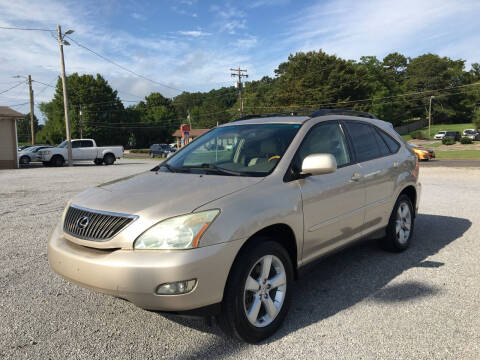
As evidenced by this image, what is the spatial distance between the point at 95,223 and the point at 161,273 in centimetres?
70

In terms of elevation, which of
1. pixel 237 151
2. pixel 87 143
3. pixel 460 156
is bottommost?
pixel 460 156

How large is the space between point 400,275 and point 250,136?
2192 mm

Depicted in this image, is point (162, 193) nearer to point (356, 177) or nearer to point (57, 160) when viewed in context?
point (356, 177)

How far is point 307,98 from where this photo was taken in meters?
60.3

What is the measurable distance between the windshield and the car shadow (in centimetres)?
104

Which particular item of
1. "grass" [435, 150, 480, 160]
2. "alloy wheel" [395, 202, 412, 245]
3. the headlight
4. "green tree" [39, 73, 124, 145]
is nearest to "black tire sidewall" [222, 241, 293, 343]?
the headlight

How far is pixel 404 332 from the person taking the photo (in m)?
2.94

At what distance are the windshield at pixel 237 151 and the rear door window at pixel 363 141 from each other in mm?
900

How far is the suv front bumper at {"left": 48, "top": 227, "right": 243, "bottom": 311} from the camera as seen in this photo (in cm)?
243

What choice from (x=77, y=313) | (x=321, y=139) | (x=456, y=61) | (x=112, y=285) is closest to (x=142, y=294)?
(x=112, y=285)

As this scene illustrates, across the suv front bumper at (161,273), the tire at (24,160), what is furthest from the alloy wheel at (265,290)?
the tire at (24,160)

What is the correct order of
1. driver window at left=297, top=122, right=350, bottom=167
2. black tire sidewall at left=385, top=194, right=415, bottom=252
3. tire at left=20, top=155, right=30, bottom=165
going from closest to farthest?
driver window at left=297, top=122, right=350, bottom=167
black tire sidewall at left=385, top=194, right=415, bottom=252
tire at left=20, top=155, right=30, bottom=165

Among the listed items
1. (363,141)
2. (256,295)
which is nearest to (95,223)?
(256,295)

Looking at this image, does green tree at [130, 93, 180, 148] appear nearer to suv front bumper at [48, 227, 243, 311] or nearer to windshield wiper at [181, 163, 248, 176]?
windshield wiper at [181, 163, 248, 176]
